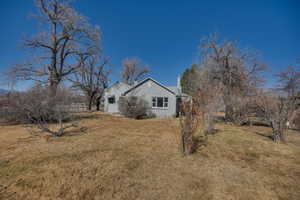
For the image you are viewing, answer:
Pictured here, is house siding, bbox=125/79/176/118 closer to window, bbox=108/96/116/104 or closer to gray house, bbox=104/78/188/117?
gray house, bbox=104/78/188/117

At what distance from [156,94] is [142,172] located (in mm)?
10971

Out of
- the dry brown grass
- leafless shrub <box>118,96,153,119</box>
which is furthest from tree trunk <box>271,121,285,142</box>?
leafless shrub <box>118,96,153,119</box>

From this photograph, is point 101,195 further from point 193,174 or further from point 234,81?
point 234,81

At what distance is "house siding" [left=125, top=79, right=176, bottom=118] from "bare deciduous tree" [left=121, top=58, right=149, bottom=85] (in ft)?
57.4

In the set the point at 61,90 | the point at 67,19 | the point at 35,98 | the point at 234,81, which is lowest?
the point at 35,98

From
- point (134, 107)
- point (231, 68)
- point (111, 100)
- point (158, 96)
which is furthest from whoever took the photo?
point (111, 100)

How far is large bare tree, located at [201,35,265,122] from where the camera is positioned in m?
10.7

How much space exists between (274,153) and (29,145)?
954cm

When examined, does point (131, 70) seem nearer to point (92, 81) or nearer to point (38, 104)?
point (92, 81)

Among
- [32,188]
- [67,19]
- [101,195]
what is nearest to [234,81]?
[101,195]

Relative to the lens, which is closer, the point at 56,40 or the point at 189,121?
the point at 189,121

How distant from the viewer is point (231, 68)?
11586 mm

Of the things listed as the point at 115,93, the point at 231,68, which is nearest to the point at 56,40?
the point at 115,93

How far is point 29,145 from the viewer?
465cm
